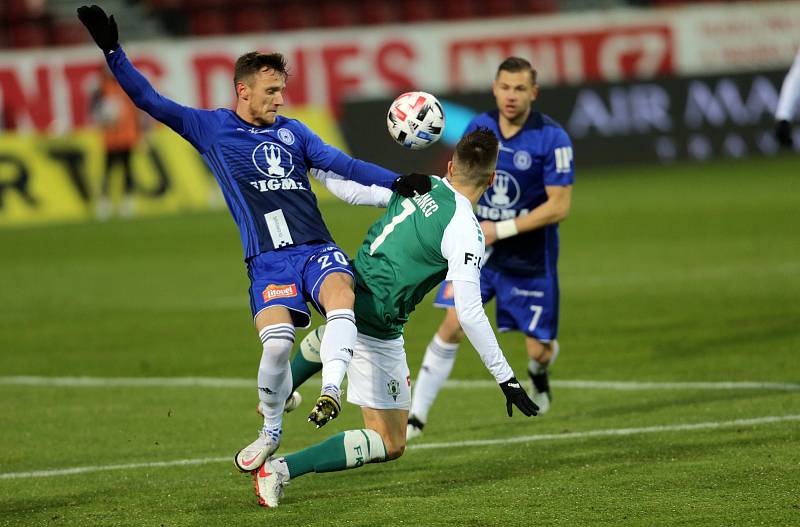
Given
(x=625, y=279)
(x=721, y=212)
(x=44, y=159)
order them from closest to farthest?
(x=625, y=279) < (x=721, y=212) < (x=44, y=159)

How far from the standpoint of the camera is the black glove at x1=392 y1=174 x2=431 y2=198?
6.41 meters

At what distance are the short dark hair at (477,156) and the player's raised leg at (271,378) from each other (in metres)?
1.07

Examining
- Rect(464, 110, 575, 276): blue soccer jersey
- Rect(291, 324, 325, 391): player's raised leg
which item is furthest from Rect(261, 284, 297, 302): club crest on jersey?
Rect(464, 110, 575, 276): blue soccer jersey

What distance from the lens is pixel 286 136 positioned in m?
6.95

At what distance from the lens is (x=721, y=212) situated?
19219 millimetres

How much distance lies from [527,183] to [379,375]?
2698 millimetres

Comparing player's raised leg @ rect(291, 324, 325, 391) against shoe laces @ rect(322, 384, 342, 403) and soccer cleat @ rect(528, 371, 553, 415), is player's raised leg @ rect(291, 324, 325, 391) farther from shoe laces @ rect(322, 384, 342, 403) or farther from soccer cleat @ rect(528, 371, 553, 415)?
soccer cleat @ rect(528, 371, 553, 415)

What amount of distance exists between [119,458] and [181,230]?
1235cm

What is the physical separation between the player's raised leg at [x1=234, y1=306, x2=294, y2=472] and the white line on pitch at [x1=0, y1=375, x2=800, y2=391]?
308cm

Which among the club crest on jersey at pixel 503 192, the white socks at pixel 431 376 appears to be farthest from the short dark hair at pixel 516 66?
the white socks at pixel 431 376

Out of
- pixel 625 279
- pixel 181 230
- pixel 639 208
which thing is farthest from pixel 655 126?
pixel 625 279

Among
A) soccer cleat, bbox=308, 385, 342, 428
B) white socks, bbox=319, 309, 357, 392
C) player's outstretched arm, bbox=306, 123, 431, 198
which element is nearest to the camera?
soccer cleat, bbox=308, 385, 342, 428

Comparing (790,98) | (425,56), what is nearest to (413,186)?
(790,98)

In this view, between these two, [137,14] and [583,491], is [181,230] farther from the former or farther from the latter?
[583,491]
